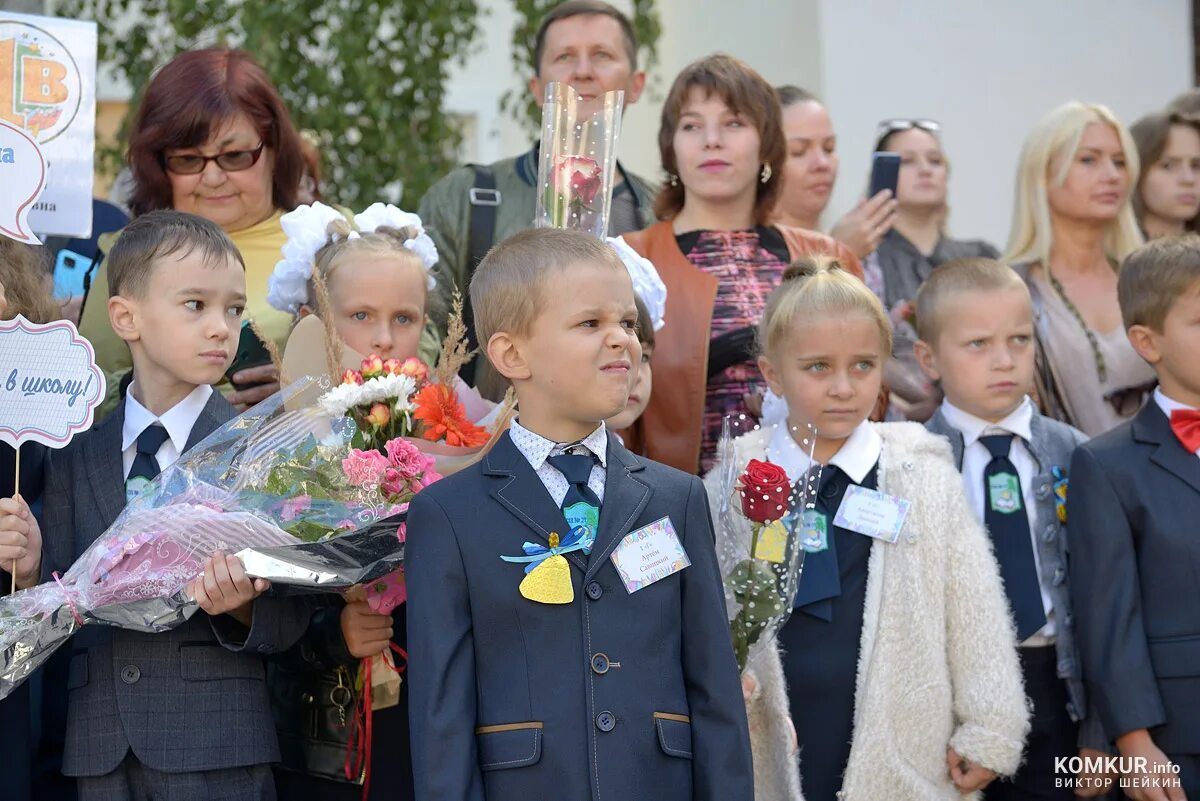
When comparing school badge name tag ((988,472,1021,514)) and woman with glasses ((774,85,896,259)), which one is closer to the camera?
school badge name tag ((988,472,1021,514))

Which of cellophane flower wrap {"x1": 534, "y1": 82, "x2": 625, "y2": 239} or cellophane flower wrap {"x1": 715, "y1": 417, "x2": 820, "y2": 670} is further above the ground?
cellophane flower wrap {"x1": 534, "y1": 82, "x2": 625, "y2": 239}

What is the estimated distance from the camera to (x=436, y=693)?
103 inches

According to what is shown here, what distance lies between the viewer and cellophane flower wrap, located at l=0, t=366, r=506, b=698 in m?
2.82

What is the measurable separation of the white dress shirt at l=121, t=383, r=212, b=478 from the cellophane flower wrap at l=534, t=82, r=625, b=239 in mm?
912

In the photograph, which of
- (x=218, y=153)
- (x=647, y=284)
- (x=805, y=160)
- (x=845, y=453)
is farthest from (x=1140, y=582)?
(x=218, y=153)

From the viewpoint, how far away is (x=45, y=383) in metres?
3.01

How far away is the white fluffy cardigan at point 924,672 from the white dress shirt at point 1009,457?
10.4 inches

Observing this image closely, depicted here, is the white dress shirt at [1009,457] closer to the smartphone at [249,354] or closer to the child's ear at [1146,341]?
the child's ear at [1146,341]

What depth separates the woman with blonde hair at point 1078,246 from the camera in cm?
448

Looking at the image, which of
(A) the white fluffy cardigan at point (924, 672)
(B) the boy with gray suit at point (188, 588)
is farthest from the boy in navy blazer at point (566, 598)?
(A) the white fluffy cardigan at point (924, 672)

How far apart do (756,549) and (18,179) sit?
1811 mm

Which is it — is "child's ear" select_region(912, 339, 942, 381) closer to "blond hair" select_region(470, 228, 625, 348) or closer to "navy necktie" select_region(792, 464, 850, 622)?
"navy necktie" select_region(792, 464, 850, 622)

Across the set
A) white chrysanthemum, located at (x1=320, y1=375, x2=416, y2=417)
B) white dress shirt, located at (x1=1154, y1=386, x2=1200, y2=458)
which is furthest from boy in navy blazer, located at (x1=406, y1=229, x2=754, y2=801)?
white dress shirt, located at (x1=1154, y1=386, x2=1200, y2=458)

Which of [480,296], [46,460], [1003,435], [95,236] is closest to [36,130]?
[95,236]
